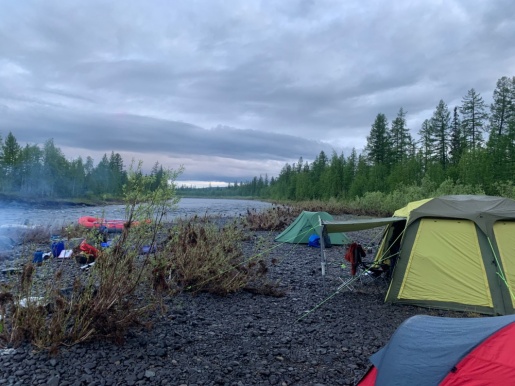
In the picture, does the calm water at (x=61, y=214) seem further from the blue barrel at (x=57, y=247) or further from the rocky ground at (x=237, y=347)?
the rocky ground at (x=237, y=347)

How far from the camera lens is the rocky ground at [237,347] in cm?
Answer: 365

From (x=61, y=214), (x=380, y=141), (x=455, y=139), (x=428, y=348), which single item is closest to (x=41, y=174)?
(x=61, y=214)

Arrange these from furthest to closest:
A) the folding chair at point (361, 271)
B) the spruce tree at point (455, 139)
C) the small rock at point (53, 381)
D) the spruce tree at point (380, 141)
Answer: the spruce tree at point (380, 141) → the spruce tree at point (455, 139) → the folding chair at point (361, 271) → the small rock at point (53, 381)

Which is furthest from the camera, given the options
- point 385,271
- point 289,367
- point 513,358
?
point 385,271

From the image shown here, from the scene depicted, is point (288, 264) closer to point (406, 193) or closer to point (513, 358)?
point (513, 358)

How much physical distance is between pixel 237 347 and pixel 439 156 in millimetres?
45288

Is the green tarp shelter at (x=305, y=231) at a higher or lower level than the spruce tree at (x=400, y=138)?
lower

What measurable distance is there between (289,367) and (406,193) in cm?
3031

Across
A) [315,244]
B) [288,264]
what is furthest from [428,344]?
[315,244]

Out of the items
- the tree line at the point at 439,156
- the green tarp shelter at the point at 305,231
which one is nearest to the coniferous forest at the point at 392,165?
the tree line at the point at 439,156

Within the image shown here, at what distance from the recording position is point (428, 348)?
9.21 ft

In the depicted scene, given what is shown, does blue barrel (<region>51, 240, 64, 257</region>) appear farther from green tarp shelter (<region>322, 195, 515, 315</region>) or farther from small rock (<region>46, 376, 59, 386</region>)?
green tarp shelter (<region>322, 195, 515, 315</region>)

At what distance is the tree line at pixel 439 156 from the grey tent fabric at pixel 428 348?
82.0 ft

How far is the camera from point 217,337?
15.6ft
